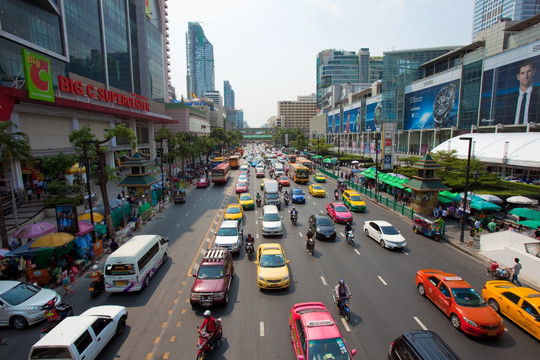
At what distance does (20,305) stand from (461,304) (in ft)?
55.5

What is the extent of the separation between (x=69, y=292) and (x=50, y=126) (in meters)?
28.5

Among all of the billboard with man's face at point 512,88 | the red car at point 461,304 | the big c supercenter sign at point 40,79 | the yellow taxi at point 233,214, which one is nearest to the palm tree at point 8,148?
the big c supercenter sign at point 40,79

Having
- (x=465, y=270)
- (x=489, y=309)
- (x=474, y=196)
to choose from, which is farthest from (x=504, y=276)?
(x=474, y=196)

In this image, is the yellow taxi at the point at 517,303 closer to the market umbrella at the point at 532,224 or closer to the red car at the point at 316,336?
the red car at the point at 316,336

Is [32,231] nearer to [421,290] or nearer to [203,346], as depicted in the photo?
[203,346]

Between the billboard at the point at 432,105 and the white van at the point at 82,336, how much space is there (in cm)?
6679

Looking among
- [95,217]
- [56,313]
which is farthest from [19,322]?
[95,217]

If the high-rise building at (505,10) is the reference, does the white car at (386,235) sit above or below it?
below

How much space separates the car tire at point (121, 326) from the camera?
10.8 m

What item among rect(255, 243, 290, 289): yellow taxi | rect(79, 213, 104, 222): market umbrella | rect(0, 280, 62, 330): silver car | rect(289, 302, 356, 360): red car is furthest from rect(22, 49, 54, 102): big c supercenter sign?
rect(289, 302, 356, 360): red car

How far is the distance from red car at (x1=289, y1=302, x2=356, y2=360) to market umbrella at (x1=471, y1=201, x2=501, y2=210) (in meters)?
19.9

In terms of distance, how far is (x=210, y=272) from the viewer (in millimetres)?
13133

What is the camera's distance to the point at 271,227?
21.7 m

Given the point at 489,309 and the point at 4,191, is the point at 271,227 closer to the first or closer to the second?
the point at 489,309
